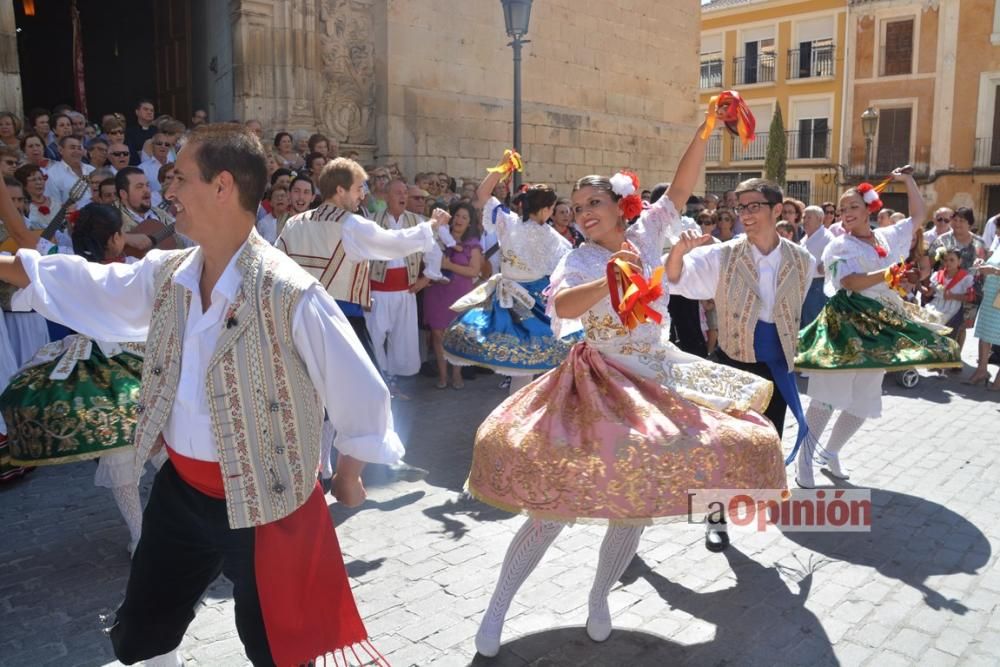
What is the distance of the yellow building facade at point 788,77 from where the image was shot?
34188mm

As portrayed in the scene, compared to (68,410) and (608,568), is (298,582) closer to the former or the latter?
(608,568)

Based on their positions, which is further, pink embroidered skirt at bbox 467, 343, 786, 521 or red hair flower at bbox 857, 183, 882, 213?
red hair flower at bbox 857, 183, 882, 213

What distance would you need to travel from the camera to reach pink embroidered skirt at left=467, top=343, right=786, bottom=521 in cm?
285

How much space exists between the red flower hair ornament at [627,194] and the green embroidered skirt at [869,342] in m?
2.58

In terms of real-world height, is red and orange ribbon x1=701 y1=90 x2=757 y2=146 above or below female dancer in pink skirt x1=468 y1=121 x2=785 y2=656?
above

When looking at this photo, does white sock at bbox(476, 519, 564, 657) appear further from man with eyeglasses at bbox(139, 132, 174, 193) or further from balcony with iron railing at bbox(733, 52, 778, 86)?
balcony with iron railing at bbox(733, 52, 778, 86)

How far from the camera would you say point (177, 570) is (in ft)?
7.82

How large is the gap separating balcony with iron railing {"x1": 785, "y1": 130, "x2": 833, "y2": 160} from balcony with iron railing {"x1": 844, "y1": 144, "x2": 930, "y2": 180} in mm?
1163

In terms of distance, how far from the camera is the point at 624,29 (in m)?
16.0

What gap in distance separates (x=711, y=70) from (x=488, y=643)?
37721 mm

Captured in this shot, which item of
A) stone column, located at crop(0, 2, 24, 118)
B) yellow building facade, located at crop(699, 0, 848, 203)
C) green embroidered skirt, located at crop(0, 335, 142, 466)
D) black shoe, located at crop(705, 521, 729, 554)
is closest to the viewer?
green embroidered skirt, located at crop(0, 335, 142, 466)

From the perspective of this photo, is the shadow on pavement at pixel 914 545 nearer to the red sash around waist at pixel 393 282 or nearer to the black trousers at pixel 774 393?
the black trousers at pixel 774 393

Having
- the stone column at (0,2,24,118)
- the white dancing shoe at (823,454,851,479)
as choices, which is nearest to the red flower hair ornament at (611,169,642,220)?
the white dancing shoe at (823,454,851,479)

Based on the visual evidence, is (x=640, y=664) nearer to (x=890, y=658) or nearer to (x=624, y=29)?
→ (x=890, y=658)
